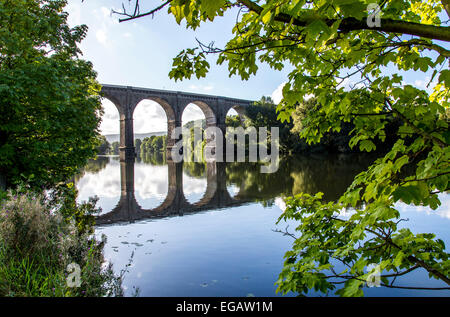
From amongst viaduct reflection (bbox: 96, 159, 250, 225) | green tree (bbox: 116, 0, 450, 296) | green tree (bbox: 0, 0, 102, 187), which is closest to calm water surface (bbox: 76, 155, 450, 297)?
viaduct reflection (bbox: 96, 159, 250, 225)

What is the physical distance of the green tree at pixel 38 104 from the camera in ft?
18.1

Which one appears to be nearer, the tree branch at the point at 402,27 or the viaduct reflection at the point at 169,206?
the tree branch at the point at 402,27

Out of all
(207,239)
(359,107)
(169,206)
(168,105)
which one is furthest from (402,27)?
(168,105)

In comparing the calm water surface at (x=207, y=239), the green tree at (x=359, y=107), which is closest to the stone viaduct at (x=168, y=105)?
the calm water surface at (x=207, y=239)

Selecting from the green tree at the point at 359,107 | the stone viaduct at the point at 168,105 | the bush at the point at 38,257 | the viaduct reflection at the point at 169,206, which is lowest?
the viaduct reflection at the point at 169,206

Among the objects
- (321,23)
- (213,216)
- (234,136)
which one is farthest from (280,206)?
(234,136)

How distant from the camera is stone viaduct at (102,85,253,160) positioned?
3869 centimetres

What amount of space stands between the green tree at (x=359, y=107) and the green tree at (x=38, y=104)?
4.95 metres

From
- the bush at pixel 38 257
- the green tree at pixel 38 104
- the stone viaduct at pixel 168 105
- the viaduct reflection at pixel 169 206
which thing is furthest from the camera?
the stone viaduct at pixel 168 105

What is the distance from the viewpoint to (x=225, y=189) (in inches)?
464

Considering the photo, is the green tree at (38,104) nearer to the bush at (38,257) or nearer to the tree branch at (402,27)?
the bush at (38,257)
